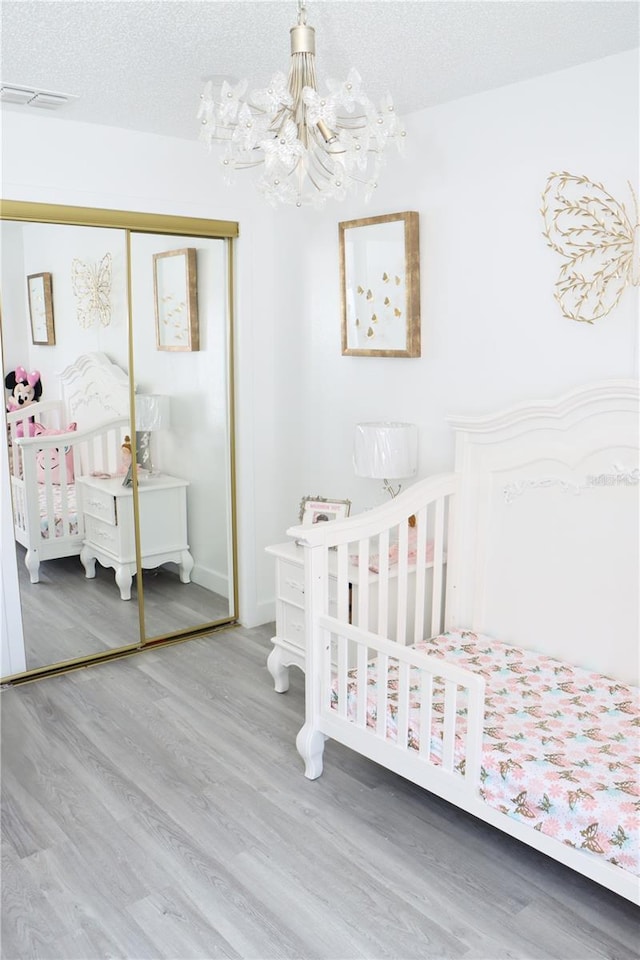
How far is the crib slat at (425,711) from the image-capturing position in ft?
7.16

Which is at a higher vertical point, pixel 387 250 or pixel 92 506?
pixel 387 250

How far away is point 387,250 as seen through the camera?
3.21m

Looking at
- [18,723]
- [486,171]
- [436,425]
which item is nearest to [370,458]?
[436,425]

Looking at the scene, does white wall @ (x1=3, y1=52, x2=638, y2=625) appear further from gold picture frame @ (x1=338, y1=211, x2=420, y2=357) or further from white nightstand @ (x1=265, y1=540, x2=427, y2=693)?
white nightstand @ (x1=265, y1=540, x2=427, y2=693)

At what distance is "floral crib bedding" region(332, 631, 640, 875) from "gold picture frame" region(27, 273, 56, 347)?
70.2 inches

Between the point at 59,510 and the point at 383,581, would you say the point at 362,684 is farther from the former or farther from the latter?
the point at 59,510

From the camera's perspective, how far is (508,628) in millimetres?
2846

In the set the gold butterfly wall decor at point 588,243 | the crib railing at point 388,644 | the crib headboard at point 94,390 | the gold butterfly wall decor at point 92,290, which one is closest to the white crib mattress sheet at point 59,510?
the crib headboard at point 94,390

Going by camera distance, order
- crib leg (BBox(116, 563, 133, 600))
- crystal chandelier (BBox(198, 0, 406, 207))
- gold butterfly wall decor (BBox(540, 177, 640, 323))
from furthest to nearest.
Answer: crib leg (BBox(116, 563, 133, 600))
gold butterfly wall decor (BBox(540, 177, 640, 323))
crystal chandelier (BBox(198, 0, 406, 207))

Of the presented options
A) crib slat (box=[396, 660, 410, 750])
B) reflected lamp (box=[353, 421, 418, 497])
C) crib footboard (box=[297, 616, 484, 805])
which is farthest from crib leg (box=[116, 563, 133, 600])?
crib slat (box=[396, 660, 410, 750])

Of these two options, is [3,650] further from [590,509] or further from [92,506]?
[590,509]

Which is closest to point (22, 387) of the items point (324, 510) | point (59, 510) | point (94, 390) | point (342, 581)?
point (94, 390)

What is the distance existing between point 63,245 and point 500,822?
2.58 meters

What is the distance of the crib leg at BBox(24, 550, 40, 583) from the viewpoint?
3291 mm
